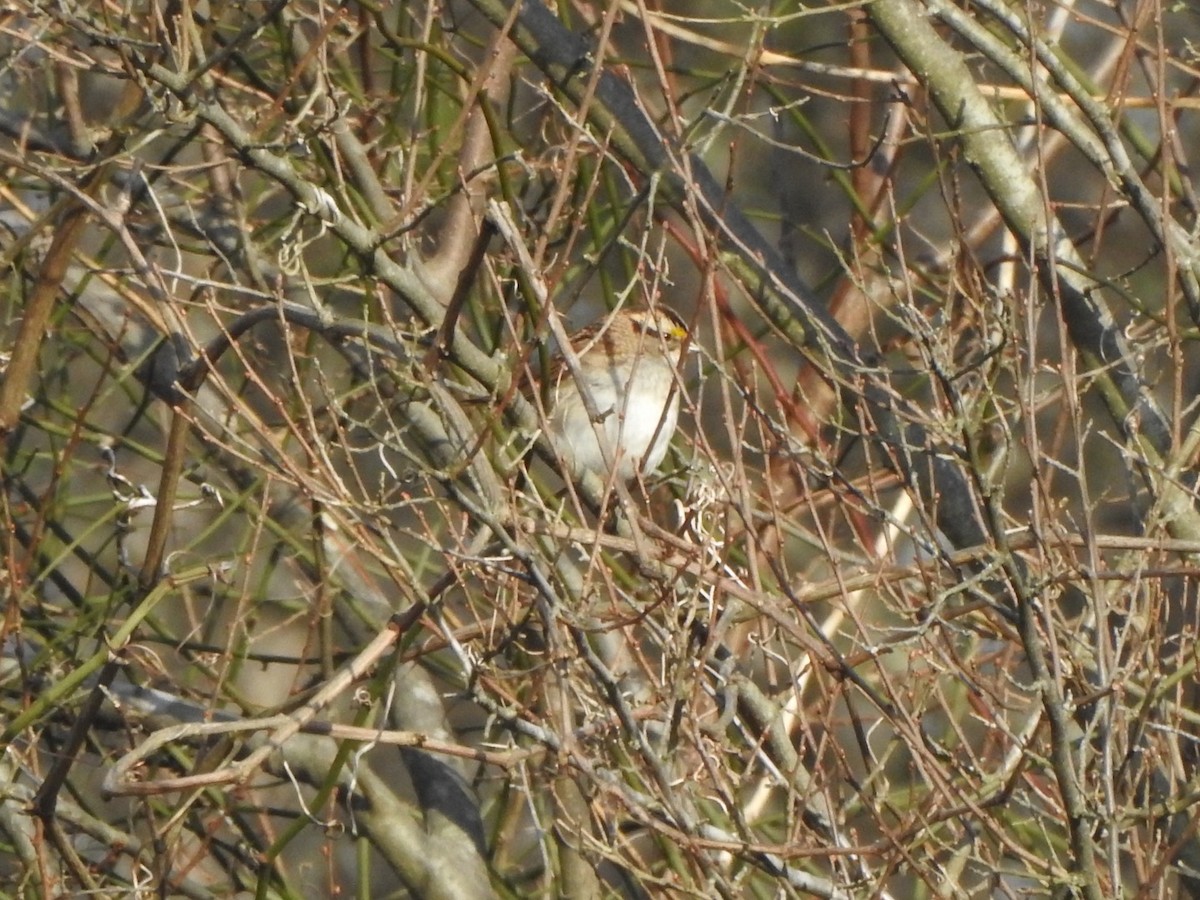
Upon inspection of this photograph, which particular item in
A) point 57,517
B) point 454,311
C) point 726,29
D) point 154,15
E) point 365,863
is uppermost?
point 726,29

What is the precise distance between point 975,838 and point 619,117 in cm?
239

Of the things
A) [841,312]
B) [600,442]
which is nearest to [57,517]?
[841,312]

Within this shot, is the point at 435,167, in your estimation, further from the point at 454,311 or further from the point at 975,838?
the point at 975,838

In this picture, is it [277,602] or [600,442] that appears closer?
[600,442]

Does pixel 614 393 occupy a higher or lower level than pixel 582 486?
higher

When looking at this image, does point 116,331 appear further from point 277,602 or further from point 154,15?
point 154,15

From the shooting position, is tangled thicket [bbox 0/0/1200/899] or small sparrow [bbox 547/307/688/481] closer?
tangled thicket [bbox 0/0/1200/899]

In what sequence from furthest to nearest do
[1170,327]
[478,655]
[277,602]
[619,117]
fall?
[277,602] < [619,117] < [478,655] < [1170,327]

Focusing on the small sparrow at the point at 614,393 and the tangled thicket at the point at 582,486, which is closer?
the tangled thicket at the point at 582,486

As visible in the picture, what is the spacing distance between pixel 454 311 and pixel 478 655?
779mm

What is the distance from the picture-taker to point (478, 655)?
3803mm

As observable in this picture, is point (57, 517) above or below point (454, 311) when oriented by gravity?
below

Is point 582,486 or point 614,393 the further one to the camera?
point 614,393

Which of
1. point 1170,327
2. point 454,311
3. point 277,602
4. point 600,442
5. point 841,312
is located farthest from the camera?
point 841,312
